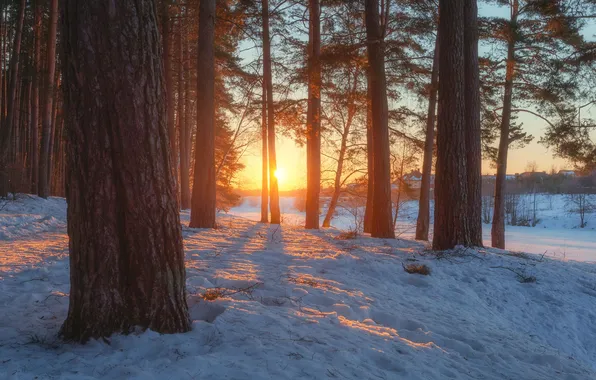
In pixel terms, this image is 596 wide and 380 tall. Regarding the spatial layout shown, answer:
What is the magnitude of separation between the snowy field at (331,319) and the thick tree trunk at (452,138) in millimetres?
539

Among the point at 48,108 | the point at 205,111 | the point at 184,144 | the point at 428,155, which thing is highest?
the point at 48,108

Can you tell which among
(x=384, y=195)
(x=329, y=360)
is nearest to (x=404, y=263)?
(x=384, y=195)

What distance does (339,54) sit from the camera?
895cm

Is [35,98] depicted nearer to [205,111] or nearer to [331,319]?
[205,111]

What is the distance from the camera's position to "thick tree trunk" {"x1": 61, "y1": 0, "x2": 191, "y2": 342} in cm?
251

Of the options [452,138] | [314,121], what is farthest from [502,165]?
[452,138]

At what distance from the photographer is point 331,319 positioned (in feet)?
10.8

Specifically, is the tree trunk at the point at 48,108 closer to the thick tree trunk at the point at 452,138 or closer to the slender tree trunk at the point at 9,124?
the slender tree trunk at the point at 9,124

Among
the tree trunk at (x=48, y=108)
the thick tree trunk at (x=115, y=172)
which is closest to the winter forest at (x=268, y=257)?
the thick tree trunk at (x=115, y=172)

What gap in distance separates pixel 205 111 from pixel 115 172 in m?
6.91

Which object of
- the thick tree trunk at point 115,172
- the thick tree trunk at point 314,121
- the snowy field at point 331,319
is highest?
the thick tree trunk at point 314,121

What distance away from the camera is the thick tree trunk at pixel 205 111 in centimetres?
913

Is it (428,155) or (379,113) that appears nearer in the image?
(379,113)

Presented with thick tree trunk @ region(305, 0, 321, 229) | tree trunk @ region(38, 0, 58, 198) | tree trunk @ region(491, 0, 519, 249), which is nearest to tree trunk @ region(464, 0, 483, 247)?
thick tree trunk @ region(305, 0, 321, 229)
